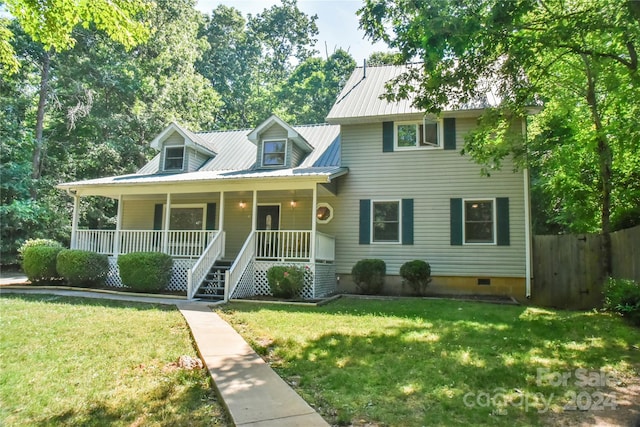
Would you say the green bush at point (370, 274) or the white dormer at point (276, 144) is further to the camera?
the white dormer at point (276, 144)

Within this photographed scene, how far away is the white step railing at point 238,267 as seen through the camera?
10.6 m

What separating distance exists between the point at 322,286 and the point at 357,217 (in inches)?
101

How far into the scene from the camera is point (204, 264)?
1166cm

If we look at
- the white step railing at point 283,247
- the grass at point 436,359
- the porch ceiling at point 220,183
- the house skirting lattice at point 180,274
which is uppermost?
the porch ceiling at point 220,183

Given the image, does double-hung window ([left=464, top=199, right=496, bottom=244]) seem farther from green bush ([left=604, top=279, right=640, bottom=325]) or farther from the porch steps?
the porch steps

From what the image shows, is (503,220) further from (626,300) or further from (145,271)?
(145,271)

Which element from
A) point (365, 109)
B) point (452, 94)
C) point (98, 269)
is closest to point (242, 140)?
point (365, 109)

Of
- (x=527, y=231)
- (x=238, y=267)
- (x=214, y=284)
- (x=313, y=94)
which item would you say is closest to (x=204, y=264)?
(x=214, y=284)

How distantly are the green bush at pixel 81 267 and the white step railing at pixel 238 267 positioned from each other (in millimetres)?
4620

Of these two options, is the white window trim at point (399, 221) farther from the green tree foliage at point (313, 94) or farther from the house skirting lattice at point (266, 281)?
the green tree foliage at point (313, 94)

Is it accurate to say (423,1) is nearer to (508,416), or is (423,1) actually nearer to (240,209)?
(508,416)

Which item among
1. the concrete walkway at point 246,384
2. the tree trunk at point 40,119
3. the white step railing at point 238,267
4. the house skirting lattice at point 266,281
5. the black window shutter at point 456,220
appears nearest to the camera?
the concrete walkway at point 246,384

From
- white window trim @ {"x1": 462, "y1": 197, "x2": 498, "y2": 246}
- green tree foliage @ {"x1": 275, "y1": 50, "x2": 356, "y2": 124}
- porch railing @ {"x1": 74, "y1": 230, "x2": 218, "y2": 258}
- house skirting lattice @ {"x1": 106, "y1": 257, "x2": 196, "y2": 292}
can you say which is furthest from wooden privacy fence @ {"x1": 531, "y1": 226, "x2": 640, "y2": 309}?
green tree foliage @ {"x1": 275, "y1": 50, "x2": 356, "y2": 124}

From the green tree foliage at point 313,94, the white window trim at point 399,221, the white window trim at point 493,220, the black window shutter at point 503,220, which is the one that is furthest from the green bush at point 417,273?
A: the green tree foliage at point 313,94
